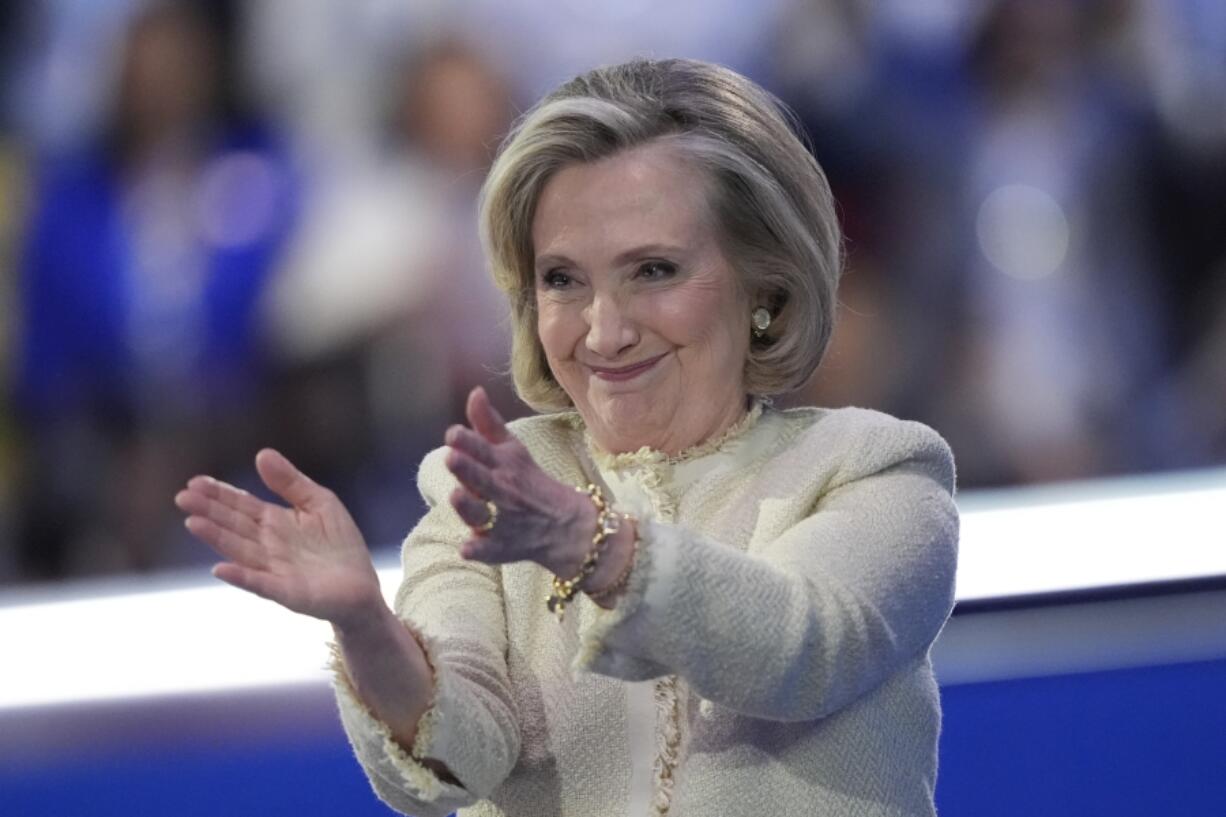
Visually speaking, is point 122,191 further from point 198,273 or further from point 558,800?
point 558,800

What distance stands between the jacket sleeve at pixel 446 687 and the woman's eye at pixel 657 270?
0.32 metres

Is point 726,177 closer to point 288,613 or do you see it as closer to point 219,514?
point 219,514

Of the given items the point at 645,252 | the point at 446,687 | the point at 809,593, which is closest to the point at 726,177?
the point at 645,252

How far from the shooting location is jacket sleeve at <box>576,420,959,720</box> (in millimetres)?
1543

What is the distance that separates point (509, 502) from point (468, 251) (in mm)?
2671

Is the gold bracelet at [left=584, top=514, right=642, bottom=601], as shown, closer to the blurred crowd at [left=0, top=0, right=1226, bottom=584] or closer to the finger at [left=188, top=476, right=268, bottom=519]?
the finger at [left=188, top=476, right=268, bottom=519]

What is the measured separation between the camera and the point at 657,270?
74.0 inches

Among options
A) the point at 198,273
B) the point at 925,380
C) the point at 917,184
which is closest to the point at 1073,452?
the point at 925,380

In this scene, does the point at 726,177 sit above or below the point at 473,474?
above

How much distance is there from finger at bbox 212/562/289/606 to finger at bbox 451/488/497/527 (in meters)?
0.21

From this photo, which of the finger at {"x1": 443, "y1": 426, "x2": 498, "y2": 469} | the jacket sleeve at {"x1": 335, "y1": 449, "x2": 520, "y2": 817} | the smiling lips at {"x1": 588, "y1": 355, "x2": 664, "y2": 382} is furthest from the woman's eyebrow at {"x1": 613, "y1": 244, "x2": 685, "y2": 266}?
Result: the finger at {"x1": 443, "y1": 426, "x2": 498, "y2": 469}

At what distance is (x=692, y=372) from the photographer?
1921mm

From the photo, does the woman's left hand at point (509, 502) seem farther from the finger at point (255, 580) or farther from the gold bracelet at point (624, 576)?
the finger at point (255, 580)

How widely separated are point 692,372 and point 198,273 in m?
2.43
